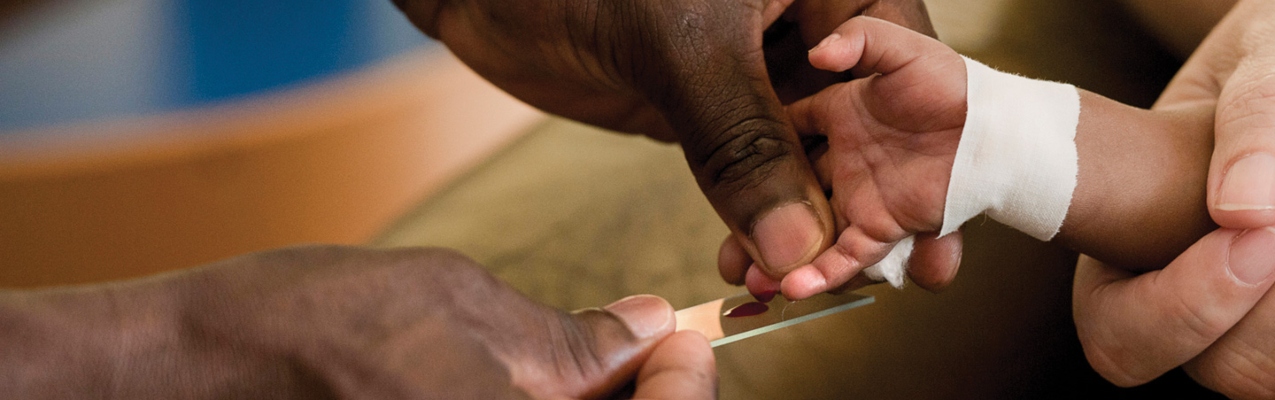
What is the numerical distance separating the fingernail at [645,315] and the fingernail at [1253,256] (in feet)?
1.17

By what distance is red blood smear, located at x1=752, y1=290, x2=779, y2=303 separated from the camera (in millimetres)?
640

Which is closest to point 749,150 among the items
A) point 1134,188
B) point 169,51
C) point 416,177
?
point 1134,188

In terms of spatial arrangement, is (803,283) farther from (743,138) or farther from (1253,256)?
(1253,256)

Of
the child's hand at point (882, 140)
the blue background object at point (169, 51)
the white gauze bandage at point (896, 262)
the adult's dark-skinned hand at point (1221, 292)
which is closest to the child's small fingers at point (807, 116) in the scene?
the child's hand at point (882, 140)

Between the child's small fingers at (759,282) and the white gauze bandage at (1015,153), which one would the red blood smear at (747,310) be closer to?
the child's small fingers at (759,282)

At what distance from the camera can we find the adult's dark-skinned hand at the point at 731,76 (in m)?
0.65

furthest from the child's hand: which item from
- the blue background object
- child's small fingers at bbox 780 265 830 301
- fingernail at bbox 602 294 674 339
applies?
the blue background object

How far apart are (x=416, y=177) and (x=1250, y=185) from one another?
143cm

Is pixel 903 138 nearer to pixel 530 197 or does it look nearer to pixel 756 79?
pixel 756 79

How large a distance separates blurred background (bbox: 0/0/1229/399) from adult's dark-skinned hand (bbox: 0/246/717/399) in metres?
0.24

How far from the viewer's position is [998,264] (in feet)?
2.29

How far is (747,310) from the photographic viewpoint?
0.62 metres

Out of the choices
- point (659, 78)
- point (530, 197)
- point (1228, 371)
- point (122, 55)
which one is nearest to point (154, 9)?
point (122, 55)

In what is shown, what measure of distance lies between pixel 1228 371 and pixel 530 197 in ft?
2.01
